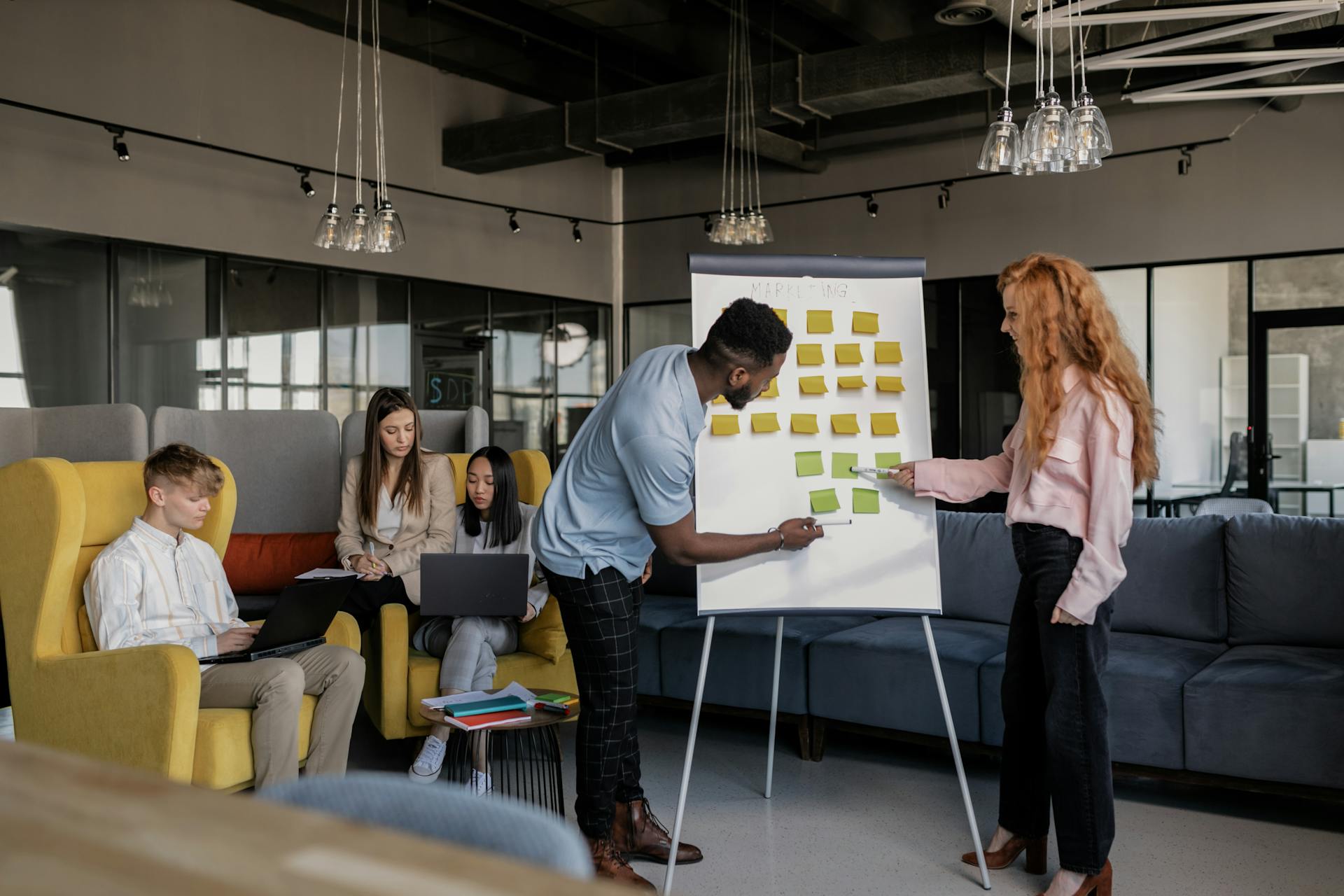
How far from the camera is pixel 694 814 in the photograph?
354 centimetres

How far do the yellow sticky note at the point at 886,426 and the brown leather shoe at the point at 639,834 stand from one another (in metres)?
1.27

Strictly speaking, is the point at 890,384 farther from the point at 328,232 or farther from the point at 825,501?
the point at 328,232

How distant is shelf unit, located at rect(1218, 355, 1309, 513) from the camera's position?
27.0 feet

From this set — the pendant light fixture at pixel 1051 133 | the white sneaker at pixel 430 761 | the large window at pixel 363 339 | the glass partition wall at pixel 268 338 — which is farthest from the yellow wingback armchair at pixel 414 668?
the large window at pixel 363 339

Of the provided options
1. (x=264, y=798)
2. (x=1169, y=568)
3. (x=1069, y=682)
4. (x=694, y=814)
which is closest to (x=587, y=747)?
(x=694, y=814)

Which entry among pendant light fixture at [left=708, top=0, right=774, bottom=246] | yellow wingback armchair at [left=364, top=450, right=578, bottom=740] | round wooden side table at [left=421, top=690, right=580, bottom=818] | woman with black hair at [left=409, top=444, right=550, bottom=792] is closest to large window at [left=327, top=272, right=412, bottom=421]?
pendant light fixture at [left=708, top=0, right=774, bottom=246]

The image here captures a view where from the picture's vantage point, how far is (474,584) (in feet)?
12.0

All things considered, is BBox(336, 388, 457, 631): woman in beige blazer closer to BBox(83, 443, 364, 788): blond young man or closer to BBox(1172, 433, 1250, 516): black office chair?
BBox(83, 443, 364, 788): blond young man

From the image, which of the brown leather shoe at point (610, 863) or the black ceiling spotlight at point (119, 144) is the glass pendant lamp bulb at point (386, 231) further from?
the brown leather shoe at point (610, 863)

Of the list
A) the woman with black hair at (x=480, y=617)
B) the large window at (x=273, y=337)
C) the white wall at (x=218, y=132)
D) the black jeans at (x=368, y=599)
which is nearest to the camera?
the woman with black hair at (x=480, y=617)

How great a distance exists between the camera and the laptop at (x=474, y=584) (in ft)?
12.0

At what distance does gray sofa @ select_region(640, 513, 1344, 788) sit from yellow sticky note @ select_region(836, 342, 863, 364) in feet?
3.93

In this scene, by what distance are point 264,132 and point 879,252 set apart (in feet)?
16.7

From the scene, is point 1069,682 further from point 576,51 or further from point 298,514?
point 576,51
